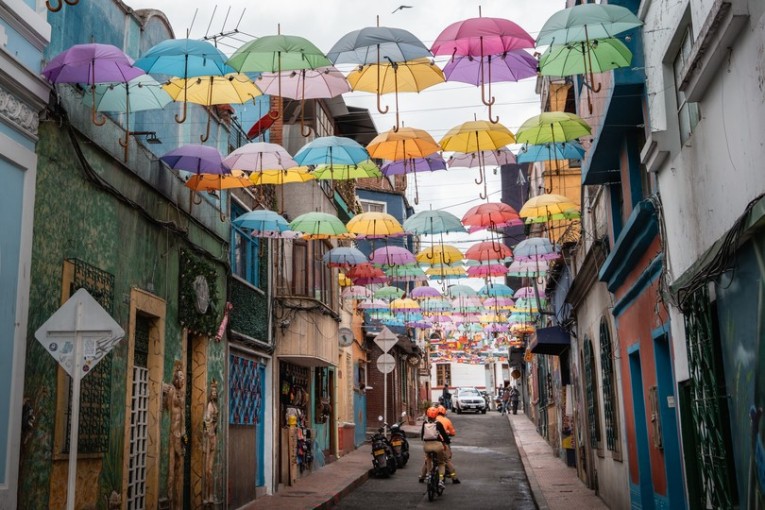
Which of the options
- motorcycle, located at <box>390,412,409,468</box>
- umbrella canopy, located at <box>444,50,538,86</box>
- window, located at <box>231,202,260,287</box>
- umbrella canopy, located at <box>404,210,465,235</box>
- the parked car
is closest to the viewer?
umbrella canopy, located at <box>444,50,538,86</box>

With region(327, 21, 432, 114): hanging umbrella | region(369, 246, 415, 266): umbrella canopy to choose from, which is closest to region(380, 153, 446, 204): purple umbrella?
region(327, 21, 432, 114): hanging umbrella

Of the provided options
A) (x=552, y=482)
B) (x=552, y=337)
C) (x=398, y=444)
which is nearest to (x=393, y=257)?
(x=552, y=337)

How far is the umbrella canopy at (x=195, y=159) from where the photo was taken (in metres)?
12.5

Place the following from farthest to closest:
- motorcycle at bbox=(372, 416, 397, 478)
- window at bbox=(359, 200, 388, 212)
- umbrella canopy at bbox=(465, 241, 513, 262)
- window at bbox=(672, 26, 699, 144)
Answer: window at bbox=(359, 200, 388, 212) < motorcycle at bbox=(372, 416, 397, 478) < umbrella canopy at bbox=(465, 241, 513, 262) < window at bbox=(672, 26, 699, 144)

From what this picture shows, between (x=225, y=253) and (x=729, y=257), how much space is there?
38.1 feet

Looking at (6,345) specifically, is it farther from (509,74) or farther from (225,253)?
(225,253)

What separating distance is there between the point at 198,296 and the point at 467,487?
28.4 ft

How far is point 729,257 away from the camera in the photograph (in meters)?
6.90

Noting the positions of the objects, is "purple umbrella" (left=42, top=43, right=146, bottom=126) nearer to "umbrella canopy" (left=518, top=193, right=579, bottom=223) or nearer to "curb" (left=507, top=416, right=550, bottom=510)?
"umbrella canopy" (left=518, top=193, right=579, bottom=223)

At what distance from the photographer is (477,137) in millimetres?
12219

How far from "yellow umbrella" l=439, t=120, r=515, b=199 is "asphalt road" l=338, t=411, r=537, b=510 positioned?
A: 7.63 m

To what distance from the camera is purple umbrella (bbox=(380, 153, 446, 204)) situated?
13312mm

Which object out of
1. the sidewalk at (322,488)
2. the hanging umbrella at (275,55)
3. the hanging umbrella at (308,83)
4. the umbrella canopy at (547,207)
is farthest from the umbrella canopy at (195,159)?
the sidewalk at (322,488)

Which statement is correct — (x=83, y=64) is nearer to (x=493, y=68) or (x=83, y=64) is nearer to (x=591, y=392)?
(x=493, y=68)
